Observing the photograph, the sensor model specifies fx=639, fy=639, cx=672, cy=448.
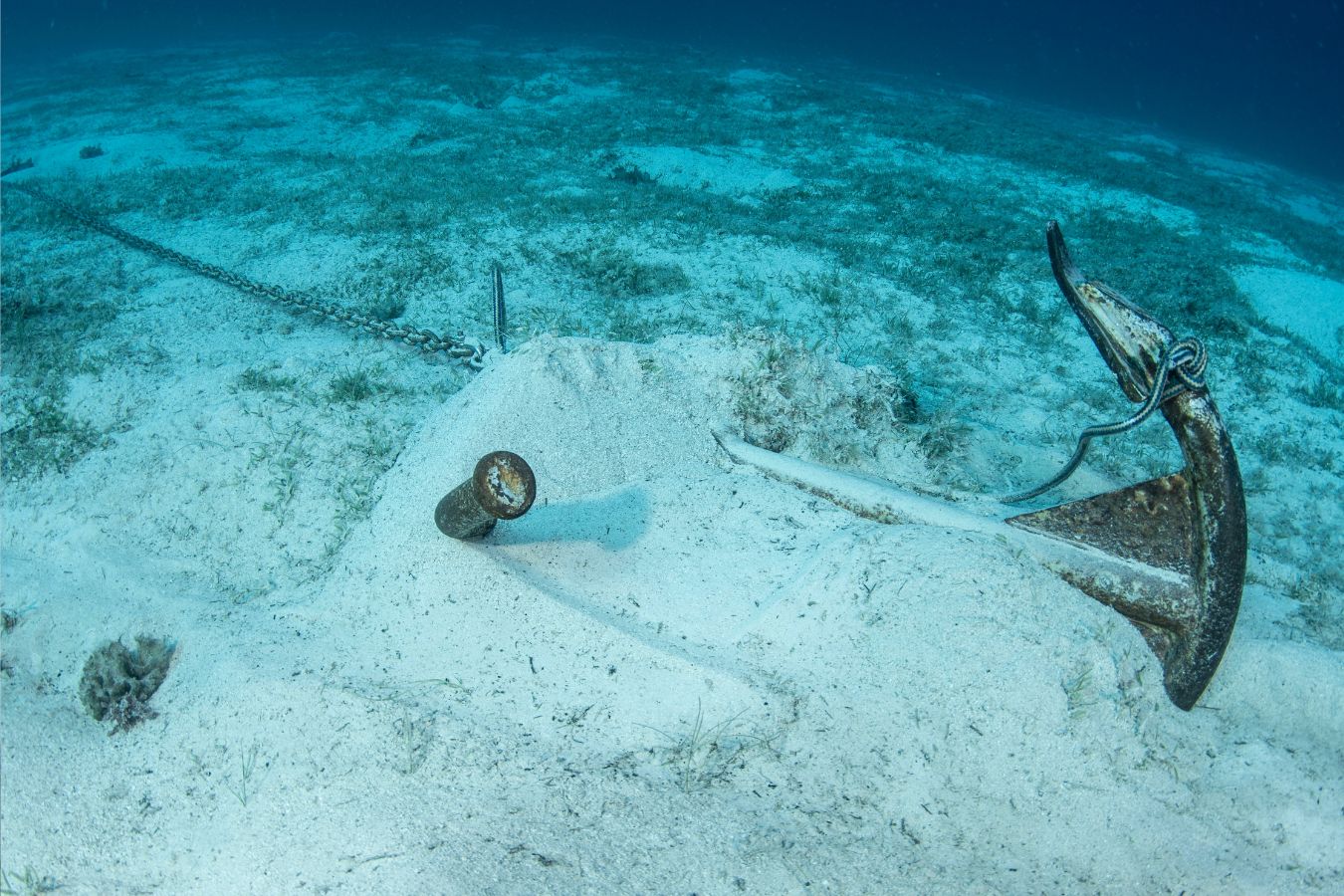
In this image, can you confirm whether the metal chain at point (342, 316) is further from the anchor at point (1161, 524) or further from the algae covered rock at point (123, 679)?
the anchor at point (1161, 524)

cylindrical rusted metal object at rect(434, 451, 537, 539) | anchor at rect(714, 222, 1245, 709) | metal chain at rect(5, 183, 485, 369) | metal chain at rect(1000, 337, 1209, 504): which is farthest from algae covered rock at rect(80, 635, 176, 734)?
metal chain at rect(1000, 337, 1209, 504)

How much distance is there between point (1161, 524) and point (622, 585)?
6.61 ft

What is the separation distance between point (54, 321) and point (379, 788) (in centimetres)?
527

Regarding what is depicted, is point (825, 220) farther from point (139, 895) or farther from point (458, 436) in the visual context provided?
point (139, 895)

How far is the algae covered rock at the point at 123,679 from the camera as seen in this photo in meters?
2.23

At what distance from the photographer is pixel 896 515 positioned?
273 centimetres

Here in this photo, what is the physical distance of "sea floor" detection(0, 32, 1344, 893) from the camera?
181cm

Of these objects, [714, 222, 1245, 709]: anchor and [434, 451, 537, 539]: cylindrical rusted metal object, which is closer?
[434, 451, 537, 539]: cylindrical rusted metal object

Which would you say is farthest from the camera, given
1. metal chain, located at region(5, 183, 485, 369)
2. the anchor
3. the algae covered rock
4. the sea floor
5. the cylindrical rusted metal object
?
metal chain, located at region(5, 183, 485, 369)

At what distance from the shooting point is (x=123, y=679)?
7.50 ft

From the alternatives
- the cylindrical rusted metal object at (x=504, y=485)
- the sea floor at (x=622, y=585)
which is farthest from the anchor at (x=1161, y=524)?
the cylindrical rusted metal object at (x=504, y=485)

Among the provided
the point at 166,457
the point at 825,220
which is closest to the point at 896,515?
the point at 166,457

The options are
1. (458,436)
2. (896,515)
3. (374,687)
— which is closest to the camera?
(374,687)

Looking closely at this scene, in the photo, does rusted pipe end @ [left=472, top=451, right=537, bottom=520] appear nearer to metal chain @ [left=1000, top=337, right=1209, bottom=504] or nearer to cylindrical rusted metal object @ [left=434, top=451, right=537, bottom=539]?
cylindrical rusted metal object @ [left=434, top=451, right=537, bottom=539]
